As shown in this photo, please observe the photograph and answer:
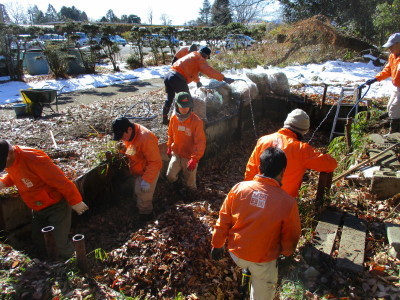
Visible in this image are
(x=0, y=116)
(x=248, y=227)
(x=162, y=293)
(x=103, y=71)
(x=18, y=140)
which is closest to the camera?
(x=248, y=227)

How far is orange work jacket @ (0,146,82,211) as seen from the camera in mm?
3064

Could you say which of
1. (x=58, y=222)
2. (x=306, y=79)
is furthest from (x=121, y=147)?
(x=306, y=79)

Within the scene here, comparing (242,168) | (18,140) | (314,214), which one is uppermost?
(18,140)

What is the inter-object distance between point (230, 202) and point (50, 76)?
14.8 metres

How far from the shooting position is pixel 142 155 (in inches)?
Answer: 168

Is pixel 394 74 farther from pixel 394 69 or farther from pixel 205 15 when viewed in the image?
pixel 205 15

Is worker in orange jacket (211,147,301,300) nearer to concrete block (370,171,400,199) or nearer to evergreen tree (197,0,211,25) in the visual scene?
concrete block (370,171,400,199)

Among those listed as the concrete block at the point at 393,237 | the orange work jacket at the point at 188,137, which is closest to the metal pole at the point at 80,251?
the orange work jacket at the point at 188,137

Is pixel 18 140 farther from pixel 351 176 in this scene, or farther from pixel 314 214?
pixel 351 176

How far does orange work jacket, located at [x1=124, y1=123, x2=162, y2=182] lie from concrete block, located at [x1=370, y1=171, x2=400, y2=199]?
2.98 meters

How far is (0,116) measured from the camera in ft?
25.6

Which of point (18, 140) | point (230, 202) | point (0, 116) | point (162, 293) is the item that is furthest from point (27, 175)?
point (0, 116)

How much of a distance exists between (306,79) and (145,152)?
29.1ft

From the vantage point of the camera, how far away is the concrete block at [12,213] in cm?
375
